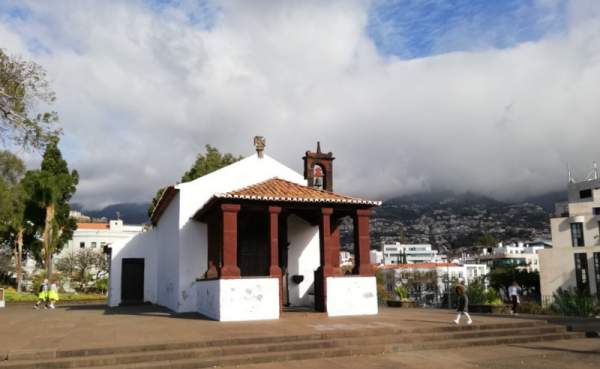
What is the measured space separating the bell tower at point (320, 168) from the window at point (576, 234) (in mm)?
41458

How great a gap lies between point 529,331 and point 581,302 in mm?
6471

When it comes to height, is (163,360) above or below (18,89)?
below

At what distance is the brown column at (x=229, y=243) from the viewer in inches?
574

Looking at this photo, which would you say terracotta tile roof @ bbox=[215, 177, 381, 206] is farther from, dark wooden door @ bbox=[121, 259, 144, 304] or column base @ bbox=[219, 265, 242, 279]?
dark wooden door @ bbox=[121, 259, 144, 304]

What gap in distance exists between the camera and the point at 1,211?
113 feet

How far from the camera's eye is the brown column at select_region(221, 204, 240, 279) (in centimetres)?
1459

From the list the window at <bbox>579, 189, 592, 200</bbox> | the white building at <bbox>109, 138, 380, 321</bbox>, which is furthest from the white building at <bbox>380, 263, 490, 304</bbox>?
the white building at <bbox>109, 138, 380, 321</bbox>

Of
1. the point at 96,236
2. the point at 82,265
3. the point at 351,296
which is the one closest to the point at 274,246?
the point at 351,296

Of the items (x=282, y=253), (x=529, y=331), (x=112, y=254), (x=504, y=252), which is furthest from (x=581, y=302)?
(x=504, y=252)

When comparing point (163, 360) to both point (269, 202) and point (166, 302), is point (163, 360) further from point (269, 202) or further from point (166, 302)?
Result: point (166, 302)

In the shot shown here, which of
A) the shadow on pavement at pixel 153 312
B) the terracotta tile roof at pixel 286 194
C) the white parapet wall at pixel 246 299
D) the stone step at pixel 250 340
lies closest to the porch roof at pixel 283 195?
the terracotta tile roof at pixel 286 194

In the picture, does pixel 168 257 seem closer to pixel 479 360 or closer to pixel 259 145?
pixel 259 145

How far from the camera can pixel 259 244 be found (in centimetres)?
1873

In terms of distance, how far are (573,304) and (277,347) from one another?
40.2 ft
